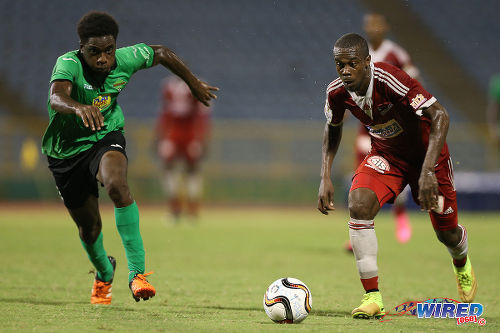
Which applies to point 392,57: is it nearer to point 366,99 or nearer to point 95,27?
point 366,99

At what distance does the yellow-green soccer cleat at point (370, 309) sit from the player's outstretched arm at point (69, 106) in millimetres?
1928

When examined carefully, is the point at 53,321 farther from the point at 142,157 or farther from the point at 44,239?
the point at 142,157

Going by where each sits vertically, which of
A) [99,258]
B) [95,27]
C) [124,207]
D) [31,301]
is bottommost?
[31,301]

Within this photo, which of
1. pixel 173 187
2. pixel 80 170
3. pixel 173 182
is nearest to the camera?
pixel 80 170

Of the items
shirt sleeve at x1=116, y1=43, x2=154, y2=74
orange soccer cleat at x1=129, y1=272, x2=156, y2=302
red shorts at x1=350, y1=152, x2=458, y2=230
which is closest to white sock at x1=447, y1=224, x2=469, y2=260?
red shorts at x1=350, y1=152, x2=458, y2=230

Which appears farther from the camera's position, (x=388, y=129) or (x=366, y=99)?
(x=388, y=129)

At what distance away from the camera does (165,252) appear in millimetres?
8727

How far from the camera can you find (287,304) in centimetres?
449

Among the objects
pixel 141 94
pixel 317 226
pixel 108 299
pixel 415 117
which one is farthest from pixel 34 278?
pixel 141 94

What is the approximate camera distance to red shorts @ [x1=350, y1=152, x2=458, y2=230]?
4.98 meters

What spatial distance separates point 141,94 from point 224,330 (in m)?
14.9

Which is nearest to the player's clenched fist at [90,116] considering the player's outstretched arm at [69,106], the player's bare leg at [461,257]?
the player's outstretched arm at [69,106]

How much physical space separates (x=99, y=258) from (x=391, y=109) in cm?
232

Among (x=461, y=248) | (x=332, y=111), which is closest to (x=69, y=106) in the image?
(x=332, y=111)
